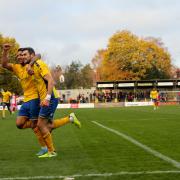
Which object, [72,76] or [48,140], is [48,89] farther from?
[72,76]

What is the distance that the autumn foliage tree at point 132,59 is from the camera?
282 feet

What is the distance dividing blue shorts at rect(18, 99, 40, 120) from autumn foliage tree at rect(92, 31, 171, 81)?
3024 inches

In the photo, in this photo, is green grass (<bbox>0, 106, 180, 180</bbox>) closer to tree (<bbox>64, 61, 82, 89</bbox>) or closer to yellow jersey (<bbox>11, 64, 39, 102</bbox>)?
yellow jersey (<bbox>11, 64, 39, 102</bbox>)

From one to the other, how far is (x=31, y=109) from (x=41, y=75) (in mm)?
706

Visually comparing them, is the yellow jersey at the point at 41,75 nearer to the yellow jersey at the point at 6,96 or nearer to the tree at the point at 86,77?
the yellow jersey at the point at 6,96

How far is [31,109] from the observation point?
868 cm

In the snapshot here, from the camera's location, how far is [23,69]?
871 cm

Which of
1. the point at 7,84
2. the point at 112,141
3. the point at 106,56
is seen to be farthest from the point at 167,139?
the point at 106,56

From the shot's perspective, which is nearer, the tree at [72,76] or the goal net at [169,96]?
the goal net at [169,96]

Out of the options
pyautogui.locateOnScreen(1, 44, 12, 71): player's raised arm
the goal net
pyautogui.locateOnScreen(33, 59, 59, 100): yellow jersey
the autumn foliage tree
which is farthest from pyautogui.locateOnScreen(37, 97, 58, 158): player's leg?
the autumn foliage tree

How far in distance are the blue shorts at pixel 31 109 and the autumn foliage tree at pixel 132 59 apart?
76.8m

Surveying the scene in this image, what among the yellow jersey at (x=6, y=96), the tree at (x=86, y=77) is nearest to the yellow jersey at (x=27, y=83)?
the yellow jersey at (x=6, y=96)

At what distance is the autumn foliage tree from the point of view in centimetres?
8594

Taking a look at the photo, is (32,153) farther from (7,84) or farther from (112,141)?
(7,84)
